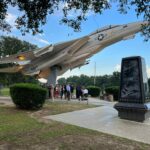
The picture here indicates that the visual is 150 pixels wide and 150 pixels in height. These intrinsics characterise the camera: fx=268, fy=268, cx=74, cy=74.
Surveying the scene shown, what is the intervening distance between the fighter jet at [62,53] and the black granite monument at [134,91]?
1621 centimetres

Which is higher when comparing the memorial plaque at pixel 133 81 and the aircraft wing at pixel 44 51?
the aircraft wing at pixel 44 51

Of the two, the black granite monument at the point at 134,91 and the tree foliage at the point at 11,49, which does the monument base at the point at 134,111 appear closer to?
the black granite monument at the point at 134,91

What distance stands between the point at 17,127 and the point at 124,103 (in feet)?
21.5

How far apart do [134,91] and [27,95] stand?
610cm

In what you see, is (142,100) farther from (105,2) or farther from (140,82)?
(105,2)

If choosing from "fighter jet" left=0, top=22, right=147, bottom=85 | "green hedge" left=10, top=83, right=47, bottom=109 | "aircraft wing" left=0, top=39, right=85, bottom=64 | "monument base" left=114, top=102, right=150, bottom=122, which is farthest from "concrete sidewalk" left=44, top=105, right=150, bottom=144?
"aircraft wing" left=0, top=39, right=85, bottom=64

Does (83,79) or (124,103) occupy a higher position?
(83,79)

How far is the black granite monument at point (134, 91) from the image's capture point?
45.6 feet

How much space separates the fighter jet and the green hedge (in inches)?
658

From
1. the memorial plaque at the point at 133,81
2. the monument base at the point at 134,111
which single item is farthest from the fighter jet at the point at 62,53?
the monument base at the point at 134,111

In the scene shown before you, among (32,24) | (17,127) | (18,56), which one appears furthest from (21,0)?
(18,56)

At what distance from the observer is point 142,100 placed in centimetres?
1401

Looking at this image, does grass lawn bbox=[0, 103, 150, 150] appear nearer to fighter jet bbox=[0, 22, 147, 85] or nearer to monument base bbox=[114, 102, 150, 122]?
monument base bbox=[114, 102, 150, 122]

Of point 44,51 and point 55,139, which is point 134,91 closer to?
point 55,139
